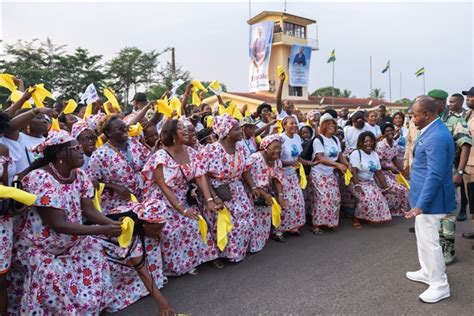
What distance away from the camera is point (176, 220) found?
4000 mm

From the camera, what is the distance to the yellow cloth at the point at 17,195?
247 centimetres

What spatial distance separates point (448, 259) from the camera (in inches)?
167

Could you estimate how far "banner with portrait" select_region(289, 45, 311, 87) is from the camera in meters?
35.1

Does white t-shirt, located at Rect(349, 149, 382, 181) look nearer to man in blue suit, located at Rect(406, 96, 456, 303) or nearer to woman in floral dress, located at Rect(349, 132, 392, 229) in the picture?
woman in floral dress, located at Rect(349, 132, 392, 229)

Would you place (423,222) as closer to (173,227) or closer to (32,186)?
(173,227)

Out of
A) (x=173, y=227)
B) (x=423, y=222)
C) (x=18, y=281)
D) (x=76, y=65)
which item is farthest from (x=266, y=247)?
(x=76, y=65)

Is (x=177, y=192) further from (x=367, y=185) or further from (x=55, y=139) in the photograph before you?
(x=367, y=185)

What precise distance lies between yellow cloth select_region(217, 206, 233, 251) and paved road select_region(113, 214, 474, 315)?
0.43 metres

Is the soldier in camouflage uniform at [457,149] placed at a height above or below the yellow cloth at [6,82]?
below

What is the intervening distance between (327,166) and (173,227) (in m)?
2.81

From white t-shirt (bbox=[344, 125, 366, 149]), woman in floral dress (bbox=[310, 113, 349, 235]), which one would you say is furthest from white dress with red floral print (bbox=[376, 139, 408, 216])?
woman in floral dress (bbox=[310, 113, 349, 235])

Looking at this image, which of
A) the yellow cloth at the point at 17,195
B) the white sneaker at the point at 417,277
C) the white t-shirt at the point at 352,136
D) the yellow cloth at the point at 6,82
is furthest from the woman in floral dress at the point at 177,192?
the white t-shirt at the point at 352,136

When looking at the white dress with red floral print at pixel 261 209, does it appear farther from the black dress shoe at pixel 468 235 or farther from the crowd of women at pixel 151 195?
the black dress shoe at pixel 468 235

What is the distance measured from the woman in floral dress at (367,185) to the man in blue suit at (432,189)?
7.35 ft
